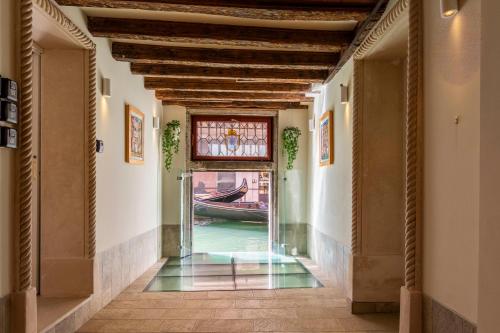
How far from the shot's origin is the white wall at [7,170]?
202 cm

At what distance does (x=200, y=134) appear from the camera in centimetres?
660

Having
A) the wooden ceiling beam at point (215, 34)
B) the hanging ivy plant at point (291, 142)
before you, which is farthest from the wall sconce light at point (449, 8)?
the hanging ivy plant at point (291, 142)

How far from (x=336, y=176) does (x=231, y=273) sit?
1986 millimetres

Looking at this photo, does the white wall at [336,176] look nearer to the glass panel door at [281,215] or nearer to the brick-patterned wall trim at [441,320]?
the glass panel door at [281,215]

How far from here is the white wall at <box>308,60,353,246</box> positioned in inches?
148

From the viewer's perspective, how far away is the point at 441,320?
1872 mm

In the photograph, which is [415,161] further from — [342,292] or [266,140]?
[266,140]

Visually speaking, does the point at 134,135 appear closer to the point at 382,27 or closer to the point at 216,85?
the point at 216,85

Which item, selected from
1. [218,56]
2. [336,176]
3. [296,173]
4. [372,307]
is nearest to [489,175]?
[372,307]

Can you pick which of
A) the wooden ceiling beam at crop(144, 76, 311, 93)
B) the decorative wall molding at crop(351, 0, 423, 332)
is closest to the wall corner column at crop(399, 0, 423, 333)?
the decorative wall molding at crop(351, 0, 423, 332)

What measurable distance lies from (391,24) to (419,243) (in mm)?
1503

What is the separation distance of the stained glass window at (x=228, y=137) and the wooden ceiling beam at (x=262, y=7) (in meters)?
3.76

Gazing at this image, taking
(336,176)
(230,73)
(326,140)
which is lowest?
(336,176)

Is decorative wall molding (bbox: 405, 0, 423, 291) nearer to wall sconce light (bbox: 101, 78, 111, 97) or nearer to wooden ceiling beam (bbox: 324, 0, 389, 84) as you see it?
wooden ceiling beam (bbox: 324, 0, 389, 84)
